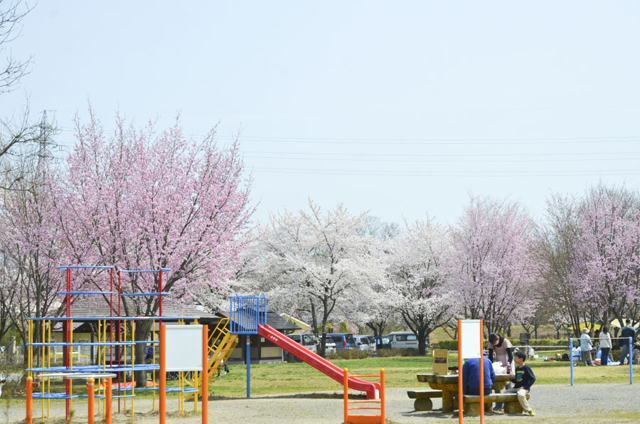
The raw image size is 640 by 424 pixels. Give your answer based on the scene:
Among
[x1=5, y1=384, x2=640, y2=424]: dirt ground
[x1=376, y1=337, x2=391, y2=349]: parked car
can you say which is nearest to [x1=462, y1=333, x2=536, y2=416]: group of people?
[x1=5, y1=384, x2=640, y2=424]: dirt ground

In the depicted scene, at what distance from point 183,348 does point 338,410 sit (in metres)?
8.36

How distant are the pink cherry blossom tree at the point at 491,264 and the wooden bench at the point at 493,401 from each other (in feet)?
91.6

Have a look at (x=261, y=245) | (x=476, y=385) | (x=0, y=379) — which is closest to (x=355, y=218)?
(x=261, y=245)

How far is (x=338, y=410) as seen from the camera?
54.5ft

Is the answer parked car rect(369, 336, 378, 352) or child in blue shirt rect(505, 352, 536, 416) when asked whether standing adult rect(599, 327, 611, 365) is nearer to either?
child in blue shirt rect(505, 352, 536, 416)

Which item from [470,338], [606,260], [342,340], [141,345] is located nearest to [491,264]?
[606,260]

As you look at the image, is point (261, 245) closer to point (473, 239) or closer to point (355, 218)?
point (355, 218)

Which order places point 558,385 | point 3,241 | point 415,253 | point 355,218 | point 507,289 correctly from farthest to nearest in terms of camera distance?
point 415,253 → point 355,218 → point 507,289 → point 3,241 → point 558,385

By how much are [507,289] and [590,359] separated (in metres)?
13.4

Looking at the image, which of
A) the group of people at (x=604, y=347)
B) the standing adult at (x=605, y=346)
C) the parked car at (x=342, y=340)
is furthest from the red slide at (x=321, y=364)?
the parked car at (x=342, y=340)

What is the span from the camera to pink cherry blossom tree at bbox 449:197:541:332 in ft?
143

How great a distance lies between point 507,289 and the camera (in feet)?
146

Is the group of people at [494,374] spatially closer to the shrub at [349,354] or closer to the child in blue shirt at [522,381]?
the child in blue shirt at [522,381]

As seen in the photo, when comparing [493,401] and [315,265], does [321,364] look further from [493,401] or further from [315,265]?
[315,265]
